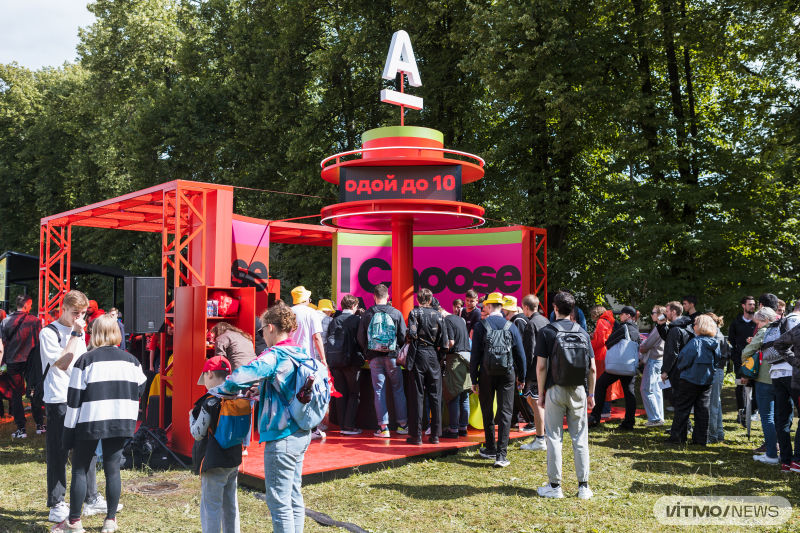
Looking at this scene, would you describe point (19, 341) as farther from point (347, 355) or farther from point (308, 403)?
point (308, 403)

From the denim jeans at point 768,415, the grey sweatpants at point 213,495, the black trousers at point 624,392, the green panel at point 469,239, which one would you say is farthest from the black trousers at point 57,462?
the green panel at point 469,239

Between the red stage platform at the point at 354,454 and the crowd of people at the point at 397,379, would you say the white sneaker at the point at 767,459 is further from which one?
the red stage platform at the point at 354,454

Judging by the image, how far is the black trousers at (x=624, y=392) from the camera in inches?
349

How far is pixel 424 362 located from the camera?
7.61m

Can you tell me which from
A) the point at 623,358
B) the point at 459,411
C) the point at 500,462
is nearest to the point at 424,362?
the point at 459,411

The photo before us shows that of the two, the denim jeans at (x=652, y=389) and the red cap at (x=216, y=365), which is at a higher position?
the red cap at (x=216, y=365)

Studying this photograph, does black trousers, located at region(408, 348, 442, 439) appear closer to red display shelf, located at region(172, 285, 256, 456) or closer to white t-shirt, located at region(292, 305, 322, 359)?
white t-shirt, located at region(292, 305, 322, 359)

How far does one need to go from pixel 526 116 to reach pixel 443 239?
481cm

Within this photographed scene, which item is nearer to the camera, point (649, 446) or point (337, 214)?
point (649, 446)

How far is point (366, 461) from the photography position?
22.5 ft

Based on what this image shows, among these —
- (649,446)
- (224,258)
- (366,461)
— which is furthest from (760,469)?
(224,258)

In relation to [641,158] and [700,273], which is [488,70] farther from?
[700,273]

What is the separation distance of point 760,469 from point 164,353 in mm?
7356

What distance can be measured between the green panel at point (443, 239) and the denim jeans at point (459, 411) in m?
5.22
